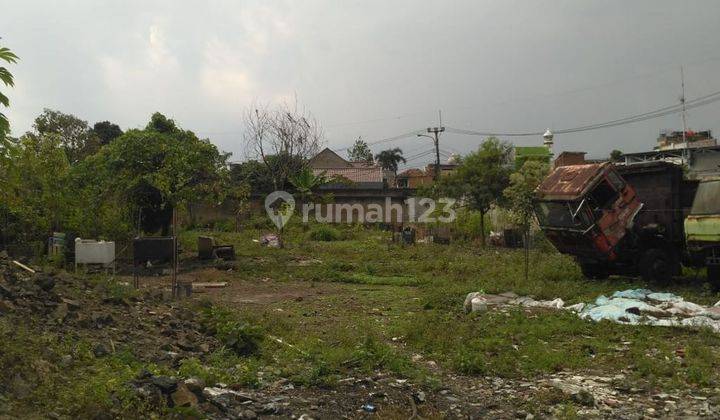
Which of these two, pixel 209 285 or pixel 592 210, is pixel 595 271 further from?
pixel 209 285

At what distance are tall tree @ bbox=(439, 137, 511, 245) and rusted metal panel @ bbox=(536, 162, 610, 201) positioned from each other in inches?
422

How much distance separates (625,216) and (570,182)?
1.36 meters

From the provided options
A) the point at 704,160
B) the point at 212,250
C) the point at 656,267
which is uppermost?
the point at 704,160

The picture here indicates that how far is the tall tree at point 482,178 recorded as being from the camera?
25031mm

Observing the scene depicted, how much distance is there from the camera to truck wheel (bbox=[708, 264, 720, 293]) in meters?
11.5

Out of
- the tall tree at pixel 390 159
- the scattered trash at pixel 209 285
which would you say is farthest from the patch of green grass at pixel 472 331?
the tall tree at pixel 390 159

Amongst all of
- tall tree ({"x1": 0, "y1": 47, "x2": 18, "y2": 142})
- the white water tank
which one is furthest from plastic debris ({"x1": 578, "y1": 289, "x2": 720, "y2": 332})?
the white water tank

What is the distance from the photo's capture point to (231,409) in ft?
16.7

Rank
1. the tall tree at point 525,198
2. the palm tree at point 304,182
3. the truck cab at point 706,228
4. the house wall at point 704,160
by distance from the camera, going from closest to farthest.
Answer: the truck cab at point 706,228, the tall tree at point 525,198, the house wall at point 704,160, the palm tree at point 304,182

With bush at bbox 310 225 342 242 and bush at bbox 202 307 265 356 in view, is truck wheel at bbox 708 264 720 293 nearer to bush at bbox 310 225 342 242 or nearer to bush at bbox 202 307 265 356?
bush at bbox 202 307 265 356

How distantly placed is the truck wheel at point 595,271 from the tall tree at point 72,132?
106ft

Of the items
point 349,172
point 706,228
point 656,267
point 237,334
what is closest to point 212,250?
point 237,334

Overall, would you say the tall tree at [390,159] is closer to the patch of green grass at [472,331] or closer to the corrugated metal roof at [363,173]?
the corrugated metal roof at [363,173]

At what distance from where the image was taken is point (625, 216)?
43.2 feet
